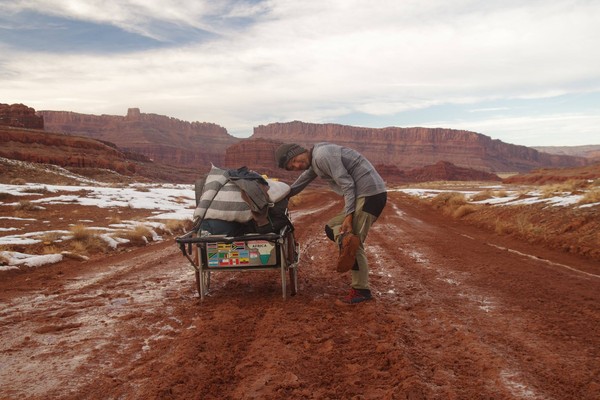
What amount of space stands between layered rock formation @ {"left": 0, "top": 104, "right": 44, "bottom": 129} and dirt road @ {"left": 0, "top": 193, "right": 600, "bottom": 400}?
104 meters

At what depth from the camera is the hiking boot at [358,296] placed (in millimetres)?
5363

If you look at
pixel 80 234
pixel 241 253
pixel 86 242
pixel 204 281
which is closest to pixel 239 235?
pixel 241 253

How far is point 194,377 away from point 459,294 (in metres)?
3.92

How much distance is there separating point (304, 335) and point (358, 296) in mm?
1371

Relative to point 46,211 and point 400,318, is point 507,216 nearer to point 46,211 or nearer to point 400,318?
point 400,318

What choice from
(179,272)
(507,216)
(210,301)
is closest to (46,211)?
(179,272)

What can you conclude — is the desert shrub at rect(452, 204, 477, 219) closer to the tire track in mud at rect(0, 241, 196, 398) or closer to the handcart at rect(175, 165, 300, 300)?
the tire track in mud at rect(0, 241, 196, 398)

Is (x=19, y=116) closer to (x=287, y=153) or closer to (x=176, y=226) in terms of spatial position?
(x=176, y=226)

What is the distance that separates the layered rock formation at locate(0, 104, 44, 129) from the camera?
92.6m

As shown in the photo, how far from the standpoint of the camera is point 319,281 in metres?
6.78

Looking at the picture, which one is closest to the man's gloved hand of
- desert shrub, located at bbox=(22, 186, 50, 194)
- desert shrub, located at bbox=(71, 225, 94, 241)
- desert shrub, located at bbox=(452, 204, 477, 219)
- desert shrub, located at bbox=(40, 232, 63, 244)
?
desert shrub, located at bbox=(71, 225, 94, 241)

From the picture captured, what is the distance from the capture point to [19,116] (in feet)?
311

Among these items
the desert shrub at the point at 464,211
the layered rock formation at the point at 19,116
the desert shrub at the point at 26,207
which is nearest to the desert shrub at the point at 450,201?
the desert shrub at the point at 464,211

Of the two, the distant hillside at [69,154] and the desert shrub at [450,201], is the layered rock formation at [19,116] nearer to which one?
the distant hillside at [69,154]
